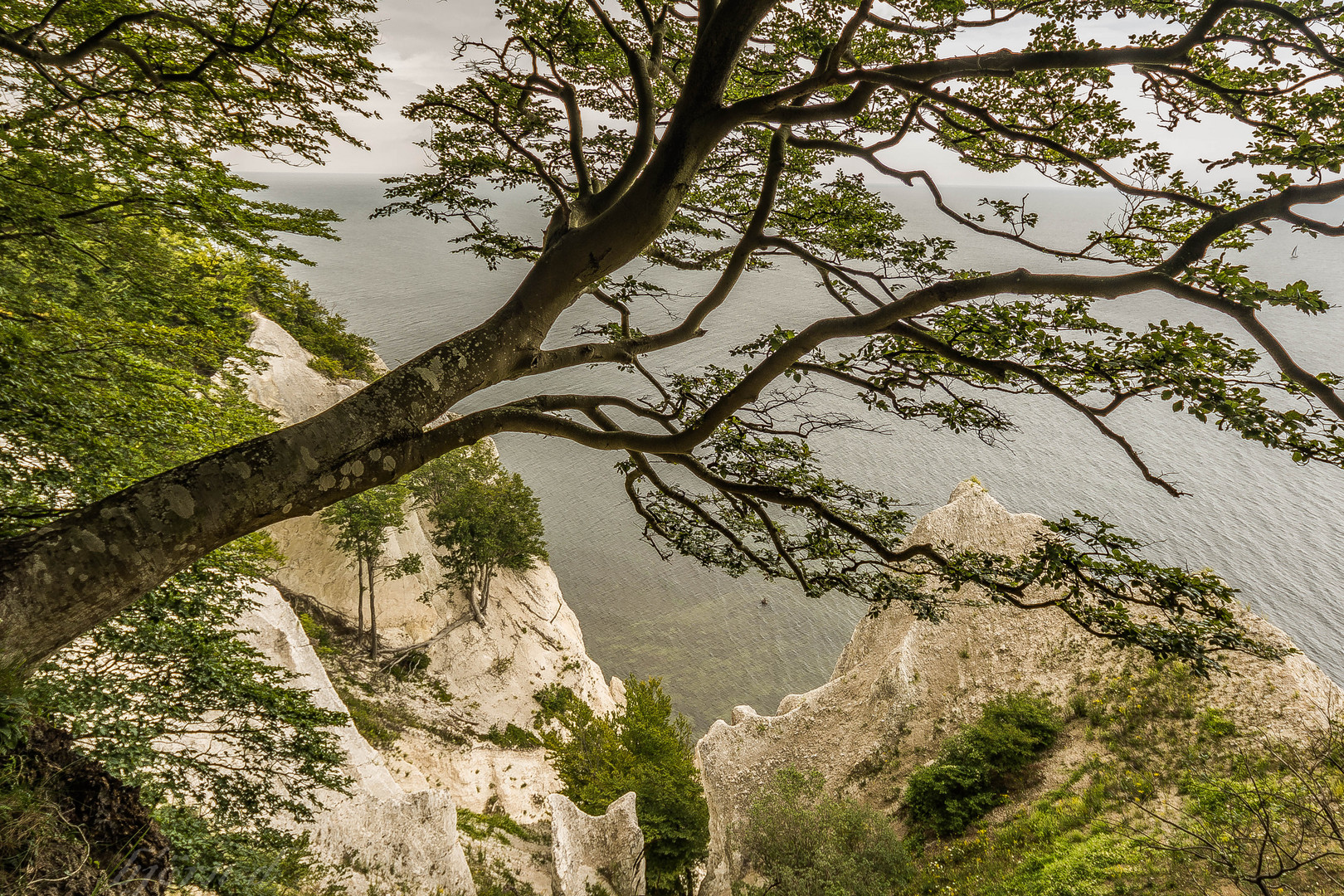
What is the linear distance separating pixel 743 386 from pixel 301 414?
21.4 meters

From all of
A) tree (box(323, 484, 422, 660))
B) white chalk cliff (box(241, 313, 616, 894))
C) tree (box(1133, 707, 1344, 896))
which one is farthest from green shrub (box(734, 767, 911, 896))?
tree (box(323, 484, 422, 660))

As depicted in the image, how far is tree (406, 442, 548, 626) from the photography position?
20.7 meters

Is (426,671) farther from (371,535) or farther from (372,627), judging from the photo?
(371,535)

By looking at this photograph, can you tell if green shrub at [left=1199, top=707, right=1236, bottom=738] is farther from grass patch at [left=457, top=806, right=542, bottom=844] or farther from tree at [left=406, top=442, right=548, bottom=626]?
tree at [left=406, top=442, right=548, bottom=626]

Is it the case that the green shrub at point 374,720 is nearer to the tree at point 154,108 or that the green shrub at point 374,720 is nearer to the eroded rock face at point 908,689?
the eroded rock face at point 908,689

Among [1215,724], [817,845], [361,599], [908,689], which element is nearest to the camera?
[1215,724]

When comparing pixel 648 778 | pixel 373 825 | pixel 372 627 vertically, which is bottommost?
pixel 648 778

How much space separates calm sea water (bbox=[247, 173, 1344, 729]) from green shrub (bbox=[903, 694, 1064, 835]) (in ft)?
33.5

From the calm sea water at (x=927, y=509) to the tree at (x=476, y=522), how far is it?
4.42 meters

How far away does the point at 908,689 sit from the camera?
44.4ft

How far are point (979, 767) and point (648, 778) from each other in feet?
27.4

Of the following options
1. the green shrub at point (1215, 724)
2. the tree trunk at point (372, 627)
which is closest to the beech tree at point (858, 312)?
the green shrub at point (1215, 724)

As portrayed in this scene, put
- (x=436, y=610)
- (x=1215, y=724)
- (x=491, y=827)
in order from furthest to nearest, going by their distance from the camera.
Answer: (x=436, y=610)
(x=491, y=827)
(x=1215, y=724)

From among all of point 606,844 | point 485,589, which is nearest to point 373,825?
point 606,844
